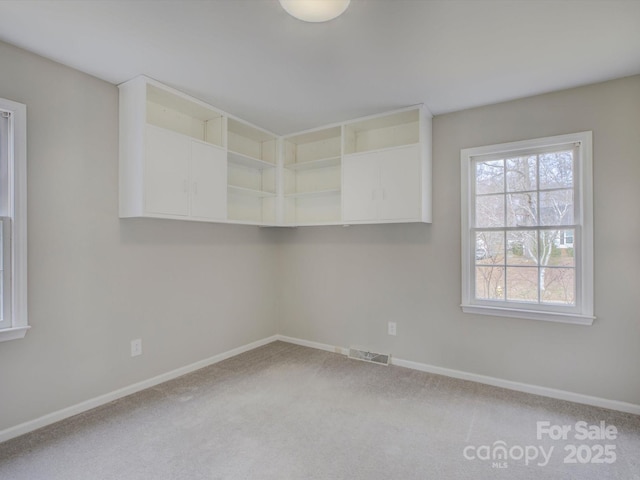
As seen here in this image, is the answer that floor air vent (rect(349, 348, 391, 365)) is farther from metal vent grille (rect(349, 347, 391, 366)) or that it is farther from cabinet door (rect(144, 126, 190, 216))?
cabinet door (rect(144, 126, 190, 216))

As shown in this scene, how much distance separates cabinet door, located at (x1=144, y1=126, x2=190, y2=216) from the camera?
2.59 metres

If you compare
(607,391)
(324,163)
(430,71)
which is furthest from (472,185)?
(607,391)

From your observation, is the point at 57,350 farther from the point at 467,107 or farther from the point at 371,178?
the point at 467,107

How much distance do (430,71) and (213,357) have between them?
325 cm

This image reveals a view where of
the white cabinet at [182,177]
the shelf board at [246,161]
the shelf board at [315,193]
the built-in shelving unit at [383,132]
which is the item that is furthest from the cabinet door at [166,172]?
the built-in shelving unit at [383,132]

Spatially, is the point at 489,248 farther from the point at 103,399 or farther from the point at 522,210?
the point at 103,399

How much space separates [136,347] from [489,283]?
311cm

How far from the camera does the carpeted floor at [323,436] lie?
74.0 inches

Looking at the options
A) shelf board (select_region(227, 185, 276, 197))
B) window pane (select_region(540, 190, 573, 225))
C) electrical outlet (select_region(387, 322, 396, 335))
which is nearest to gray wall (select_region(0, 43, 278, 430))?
shelf board (select_region(227, 185, 276, 197))

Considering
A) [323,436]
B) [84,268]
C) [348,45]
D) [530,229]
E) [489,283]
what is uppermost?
[348,45]

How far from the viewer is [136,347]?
2.82m

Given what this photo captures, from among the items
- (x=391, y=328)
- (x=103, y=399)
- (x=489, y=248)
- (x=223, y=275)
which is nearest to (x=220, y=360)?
(x=223, y=275)

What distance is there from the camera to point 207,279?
11.3 feet

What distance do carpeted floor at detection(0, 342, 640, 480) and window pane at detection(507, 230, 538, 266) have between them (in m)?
1.11
